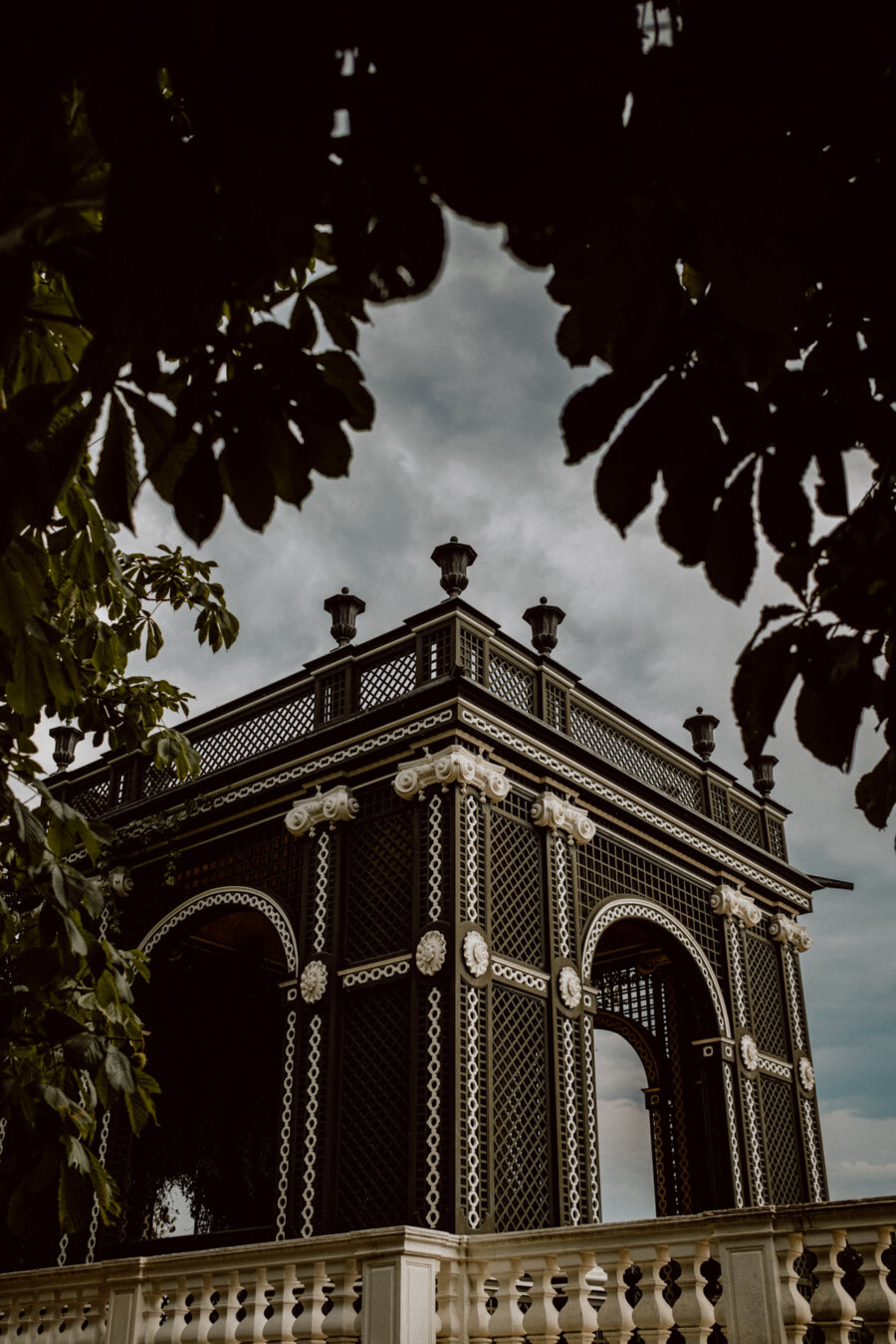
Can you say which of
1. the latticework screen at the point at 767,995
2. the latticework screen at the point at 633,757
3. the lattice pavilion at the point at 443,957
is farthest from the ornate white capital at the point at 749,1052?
the latticework screen at the point at 633,757

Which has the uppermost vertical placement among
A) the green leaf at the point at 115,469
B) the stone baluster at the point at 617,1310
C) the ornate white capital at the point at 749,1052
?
the ornate white capital at the point at 749,1052

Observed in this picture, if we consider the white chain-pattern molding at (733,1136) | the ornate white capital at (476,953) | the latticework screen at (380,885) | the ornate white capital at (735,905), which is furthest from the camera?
the ornate white capital at (735,905)

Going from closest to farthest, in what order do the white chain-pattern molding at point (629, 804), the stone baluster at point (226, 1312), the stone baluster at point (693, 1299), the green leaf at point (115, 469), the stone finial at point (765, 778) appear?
the green leaf at point (115, 469)
the stone baluster at point (693, 1299)
the stone baluster at point (226, 1312)
the white chain-pattern molding at point (629, 804)
the stone finial at point (765, 778)

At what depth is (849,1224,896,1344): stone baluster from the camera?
5.94 metres

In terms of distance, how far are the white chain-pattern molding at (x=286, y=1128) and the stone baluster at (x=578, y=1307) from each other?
362cm

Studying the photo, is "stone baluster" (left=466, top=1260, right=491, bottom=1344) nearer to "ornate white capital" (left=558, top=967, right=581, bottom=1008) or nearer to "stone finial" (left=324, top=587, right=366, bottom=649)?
"ornate white capital" (left=558, top=967, right=581, bottom=1008)

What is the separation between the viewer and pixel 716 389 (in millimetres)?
1647

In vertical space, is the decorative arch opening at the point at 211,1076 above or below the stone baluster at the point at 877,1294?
above

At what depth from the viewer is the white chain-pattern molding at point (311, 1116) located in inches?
398

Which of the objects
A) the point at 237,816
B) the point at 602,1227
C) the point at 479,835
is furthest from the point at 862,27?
the point at 237,816

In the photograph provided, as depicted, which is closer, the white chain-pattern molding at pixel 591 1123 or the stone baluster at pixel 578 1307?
the stone baluster at pixel 578 1307

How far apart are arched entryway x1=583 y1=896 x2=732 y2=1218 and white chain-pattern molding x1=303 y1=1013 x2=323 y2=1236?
260 centimetres

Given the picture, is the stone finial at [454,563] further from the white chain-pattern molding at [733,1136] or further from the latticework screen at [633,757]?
the white chain-pattern molding at [733,1136]

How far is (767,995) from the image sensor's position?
14359mm
